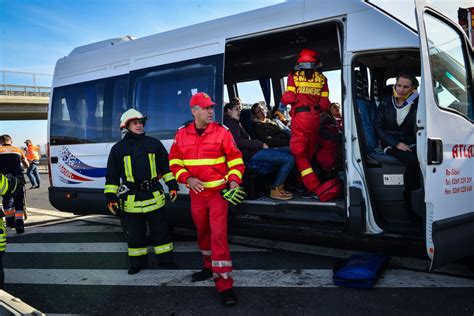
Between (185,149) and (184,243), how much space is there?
206 cm

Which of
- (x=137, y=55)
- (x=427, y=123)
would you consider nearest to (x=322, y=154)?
(x=427, y=123)

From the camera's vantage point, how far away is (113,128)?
4.99 meters

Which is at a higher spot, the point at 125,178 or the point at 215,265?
the point at 125,178

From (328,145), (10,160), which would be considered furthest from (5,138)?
(328,145)

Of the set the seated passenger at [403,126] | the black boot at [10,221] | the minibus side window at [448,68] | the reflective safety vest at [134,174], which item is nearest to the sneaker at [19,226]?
the black boot at [10,221]

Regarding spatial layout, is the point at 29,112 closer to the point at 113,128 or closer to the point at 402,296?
the point at 113,128

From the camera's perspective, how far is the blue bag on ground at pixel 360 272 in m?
3.20

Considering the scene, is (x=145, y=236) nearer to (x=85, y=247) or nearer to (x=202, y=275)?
(x=202, y=275)

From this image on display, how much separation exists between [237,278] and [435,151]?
211 cm

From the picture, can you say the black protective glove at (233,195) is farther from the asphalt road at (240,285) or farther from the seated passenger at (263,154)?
the seated passenger at (263,154)

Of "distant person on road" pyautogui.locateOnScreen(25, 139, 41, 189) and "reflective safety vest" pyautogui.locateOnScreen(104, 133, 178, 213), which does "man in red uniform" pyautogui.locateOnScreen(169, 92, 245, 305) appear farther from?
"distant person on road" pyautogui.locateOnScreen(25, 139, 41, 189)

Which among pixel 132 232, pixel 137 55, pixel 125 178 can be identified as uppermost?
pixel 137 55

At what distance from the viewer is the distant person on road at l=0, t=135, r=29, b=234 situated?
5.96 m

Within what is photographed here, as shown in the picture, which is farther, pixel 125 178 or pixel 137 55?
pixel 137 55
